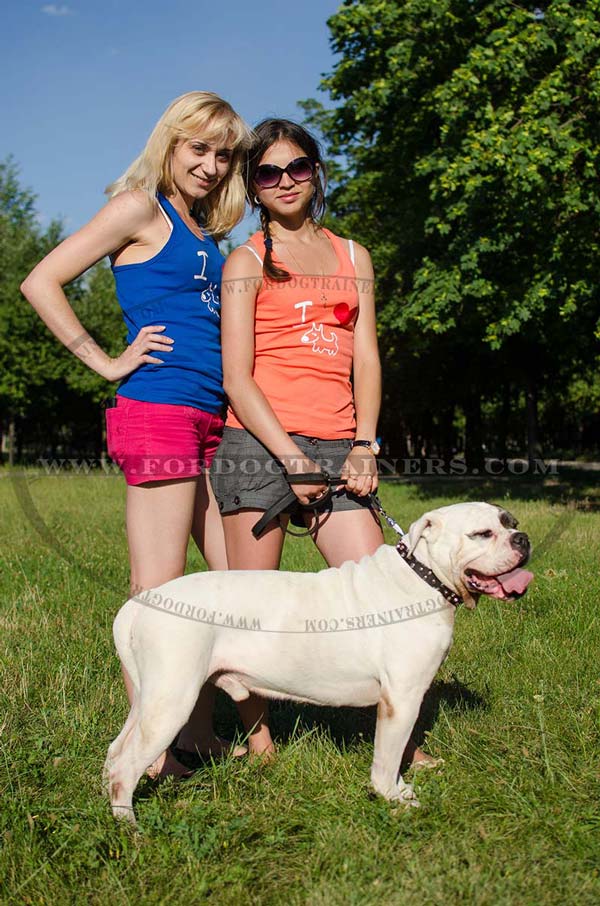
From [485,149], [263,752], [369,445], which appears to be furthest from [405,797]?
[485,149]

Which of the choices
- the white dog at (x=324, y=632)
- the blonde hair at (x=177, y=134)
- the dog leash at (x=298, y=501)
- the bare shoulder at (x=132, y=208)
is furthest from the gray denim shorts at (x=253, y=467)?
the blonde hair at (x=177, y=134)

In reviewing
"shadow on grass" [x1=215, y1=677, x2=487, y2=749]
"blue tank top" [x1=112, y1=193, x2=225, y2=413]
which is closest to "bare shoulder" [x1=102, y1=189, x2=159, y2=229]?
"blue tank top" [x1=112, y1=193, x2=225, y2=413]

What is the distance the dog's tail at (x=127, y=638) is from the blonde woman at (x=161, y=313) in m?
0.32

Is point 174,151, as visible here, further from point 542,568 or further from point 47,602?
point 542,568

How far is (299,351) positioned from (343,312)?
0.32m

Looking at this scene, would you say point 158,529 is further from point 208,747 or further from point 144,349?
point 208,747

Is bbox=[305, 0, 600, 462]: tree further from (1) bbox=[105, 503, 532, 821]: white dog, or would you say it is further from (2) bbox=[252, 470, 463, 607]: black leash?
(1) bbox=[105, 503, 532, 821]: white dog

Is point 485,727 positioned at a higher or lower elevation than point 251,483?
lower

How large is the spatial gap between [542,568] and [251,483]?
17.4ft

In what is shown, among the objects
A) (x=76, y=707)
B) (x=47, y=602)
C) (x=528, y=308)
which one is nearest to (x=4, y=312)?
(x=528, y=308)

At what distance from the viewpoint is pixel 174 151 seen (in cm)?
365

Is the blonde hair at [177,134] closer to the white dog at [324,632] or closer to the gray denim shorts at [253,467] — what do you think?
the gray denim shorts at [253,467]

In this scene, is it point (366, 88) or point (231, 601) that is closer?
point (231, 601)

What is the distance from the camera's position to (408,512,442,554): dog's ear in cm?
346
